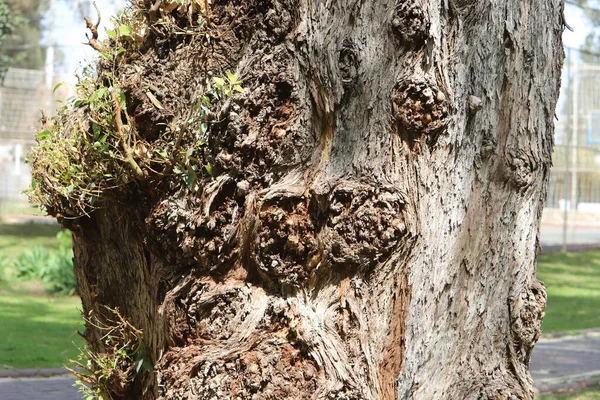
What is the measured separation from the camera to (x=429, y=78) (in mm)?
3008

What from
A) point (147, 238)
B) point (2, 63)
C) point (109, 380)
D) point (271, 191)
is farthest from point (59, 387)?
point (2, 63)

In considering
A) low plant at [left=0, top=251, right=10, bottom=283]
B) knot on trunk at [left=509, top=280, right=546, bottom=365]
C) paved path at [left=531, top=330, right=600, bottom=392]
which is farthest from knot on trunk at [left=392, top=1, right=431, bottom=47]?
low plant at [left=0, top=251, right=10, bottom=283]

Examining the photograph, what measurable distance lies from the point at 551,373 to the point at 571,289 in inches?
340

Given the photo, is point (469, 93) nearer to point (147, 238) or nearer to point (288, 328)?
point (288, 328)

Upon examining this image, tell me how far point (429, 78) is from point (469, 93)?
214 millimetres

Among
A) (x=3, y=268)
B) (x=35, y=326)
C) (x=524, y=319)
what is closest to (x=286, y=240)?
(x=524, y=319)

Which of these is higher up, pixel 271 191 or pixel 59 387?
pixel 271 191

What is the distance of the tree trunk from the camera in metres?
2.98

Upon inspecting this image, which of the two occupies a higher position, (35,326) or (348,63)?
(348,63)

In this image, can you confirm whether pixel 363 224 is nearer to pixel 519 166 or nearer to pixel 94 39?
pixel 519 166

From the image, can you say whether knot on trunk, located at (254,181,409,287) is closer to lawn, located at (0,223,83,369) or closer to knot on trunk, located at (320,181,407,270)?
knot on trunk, located at (320,181,407,270)

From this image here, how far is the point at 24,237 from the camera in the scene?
70.5 ft

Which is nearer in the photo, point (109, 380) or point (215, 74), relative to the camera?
point (215, 74)

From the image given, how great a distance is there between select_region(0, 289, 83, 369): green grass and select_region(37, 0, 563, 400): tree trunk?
4.26 m
